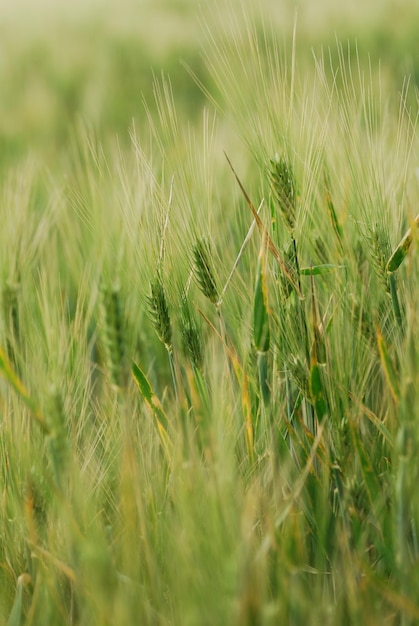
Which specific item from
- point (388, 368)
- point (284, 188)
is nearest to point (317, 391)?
point (388, 368)

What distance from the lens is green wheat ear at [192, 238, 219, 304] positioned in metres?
0.56

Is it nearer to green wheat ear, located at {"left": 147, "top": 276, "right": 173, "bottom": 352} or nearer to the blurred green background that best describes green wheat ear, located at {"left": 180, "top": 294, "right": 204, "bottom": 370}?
green wheat ear, located at {"left": 147, "top": 276, "right": 173, "bottom": 352}

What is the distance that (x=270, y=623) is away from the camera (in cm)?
36

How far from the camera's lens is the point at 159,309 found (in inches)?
21.9

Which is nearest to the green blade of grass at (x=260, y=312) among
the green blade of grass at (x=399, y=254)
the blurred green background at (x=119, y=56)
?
the green blade of grass at (x=399, y=254)

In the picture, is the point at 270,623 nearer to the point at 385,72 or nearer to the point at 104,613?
the point at 104,613

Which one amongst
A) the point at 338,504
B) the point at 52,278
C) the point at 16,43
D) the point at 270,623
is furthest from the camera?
the point at 16,43

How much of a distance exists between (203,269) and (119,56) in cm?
220

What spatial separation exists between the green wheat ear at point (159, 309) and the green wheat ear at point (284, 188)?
0.11 metres

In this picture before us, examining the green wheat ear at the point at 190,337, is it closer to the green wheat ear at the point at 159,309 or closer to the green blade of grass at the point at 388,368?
the green wheat ear at the point at 159,309

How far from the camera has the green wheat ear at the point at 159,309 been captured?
1.82ft

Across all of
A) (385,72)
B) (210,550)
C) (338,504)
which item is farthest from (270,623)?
(385,72)

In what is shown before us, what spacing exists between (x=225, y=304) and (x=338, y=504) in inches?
7.6

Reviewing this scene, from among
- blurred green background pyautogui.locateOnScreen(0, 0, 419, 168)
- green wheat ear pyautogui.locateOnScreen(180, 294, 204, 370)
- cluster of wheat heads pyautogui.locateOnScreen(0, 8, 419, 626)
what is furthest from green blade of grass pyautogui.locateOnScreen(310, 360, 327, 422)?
blurred green background pyautogui.locateOnScreen(0, 0, 419, 168)
